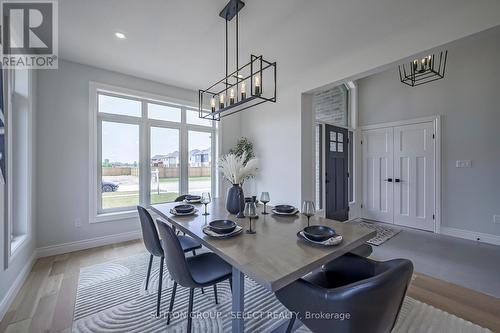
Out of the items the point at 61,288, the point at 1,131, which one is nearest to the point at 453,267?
the point at 61,288

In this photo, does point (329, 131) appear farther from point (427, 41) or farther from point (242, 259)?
point (242, 259)

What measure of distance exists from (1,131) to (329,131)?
172 inches

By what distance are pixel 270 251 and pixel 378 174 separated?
4.34 meters

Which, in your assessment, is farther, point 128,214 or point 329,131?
point 329,131

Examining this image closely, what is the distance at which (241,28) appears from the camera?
2312mm

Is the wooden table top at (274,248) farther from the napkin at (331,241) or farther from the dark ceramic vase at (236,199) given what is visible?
the dark ceramic vase at (236,199)

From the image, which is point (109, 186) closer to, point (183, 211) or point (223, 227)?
point (183, 211)

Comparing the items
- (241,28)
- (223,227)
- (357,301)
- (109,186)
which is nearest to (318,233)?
(357,301)

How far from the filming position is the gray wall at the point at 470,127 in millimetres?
3281

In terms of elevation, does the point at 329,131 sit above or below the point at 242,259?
above

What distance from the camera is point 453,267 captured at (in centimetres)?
254

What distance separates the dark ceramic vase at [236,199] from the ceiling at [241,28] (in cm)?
172

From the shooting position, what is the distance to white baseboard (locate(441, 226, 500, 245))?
3.24 metres

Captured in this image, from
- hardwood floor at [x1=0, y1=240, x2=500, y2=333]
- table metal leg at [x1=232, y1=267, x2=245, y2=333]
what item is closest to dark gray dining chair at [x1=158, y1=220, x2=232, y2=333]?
table metal leg at [x1=232, y1=267, x2=245, y2=333]
